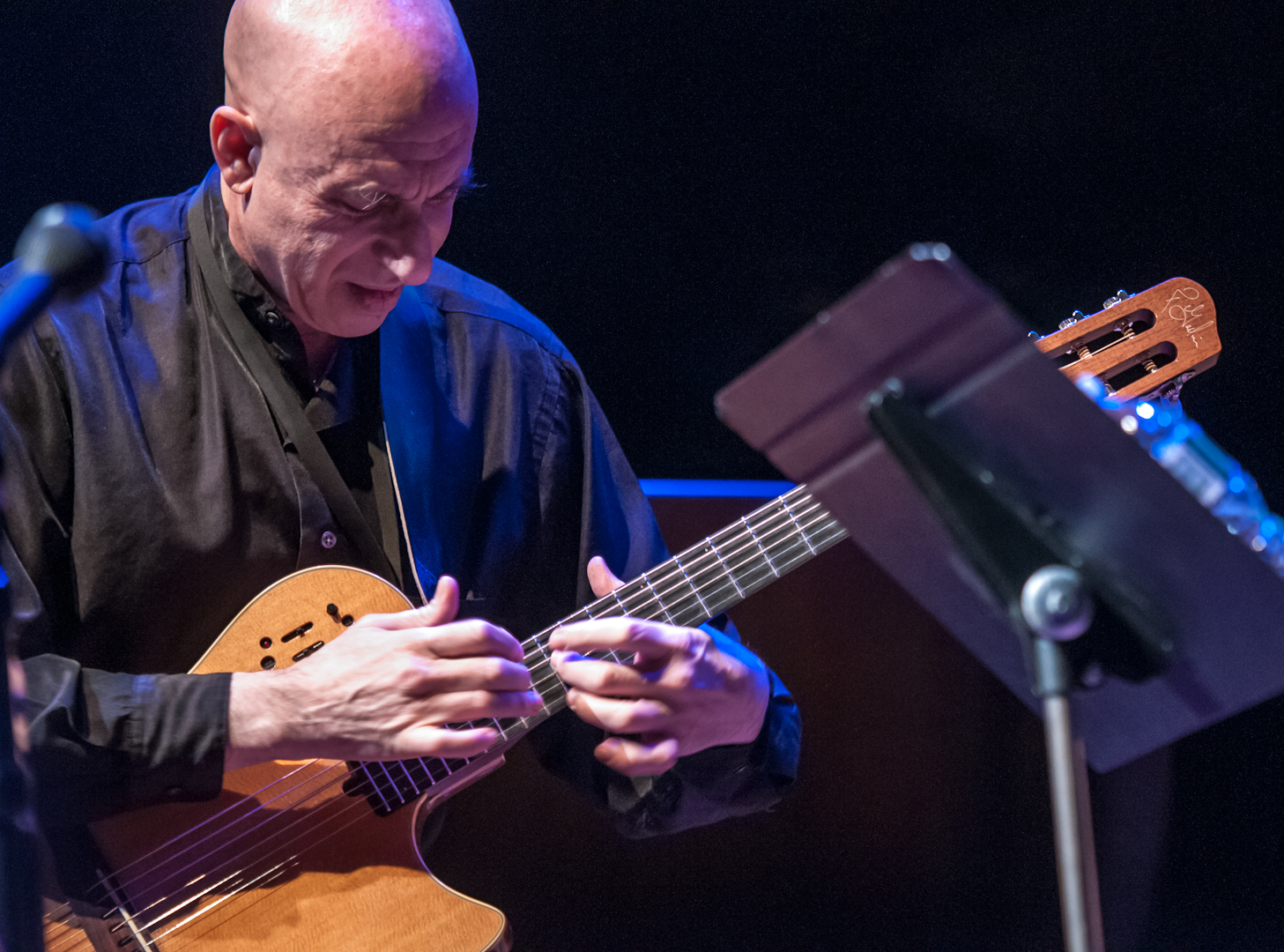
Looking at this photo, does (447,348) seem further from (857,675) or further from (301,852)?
(857,675)

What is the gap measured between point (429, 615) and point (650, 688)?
335 mm

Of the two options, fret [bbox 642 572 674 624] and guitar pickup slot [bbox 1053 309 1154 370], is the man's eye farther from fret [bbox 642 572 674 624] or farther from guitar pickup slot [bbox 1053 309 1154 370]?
guitar pickup slot [bbox 1053 309 1154 370]

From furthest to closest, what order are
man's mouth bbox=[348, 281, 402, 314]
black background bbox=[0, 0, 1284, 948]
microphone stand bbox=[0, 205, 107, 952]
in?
black background bbox=[0, 0, 1284, 948] → man's mouth bbox=[348, 281, 402, 314] → microphone stand bbox=[0, 205, 107, 952]

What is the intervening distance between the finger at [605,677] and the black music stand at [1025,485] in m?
0.65

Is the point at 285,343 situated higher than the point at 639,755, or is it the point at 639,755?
the point at 285,343

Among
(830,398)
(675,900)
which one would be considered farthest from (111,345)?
(675,900)

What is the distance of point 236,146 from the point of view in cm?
174

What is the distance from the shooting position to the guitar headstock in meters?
1.60

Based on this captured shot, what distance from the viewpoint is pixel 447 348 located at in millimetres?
2047

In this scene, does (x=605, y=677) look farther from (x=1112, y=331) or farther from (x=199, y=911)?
(x=1112, y=331)

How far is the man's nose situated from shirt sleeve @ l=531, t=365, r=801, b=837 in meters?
0.46
